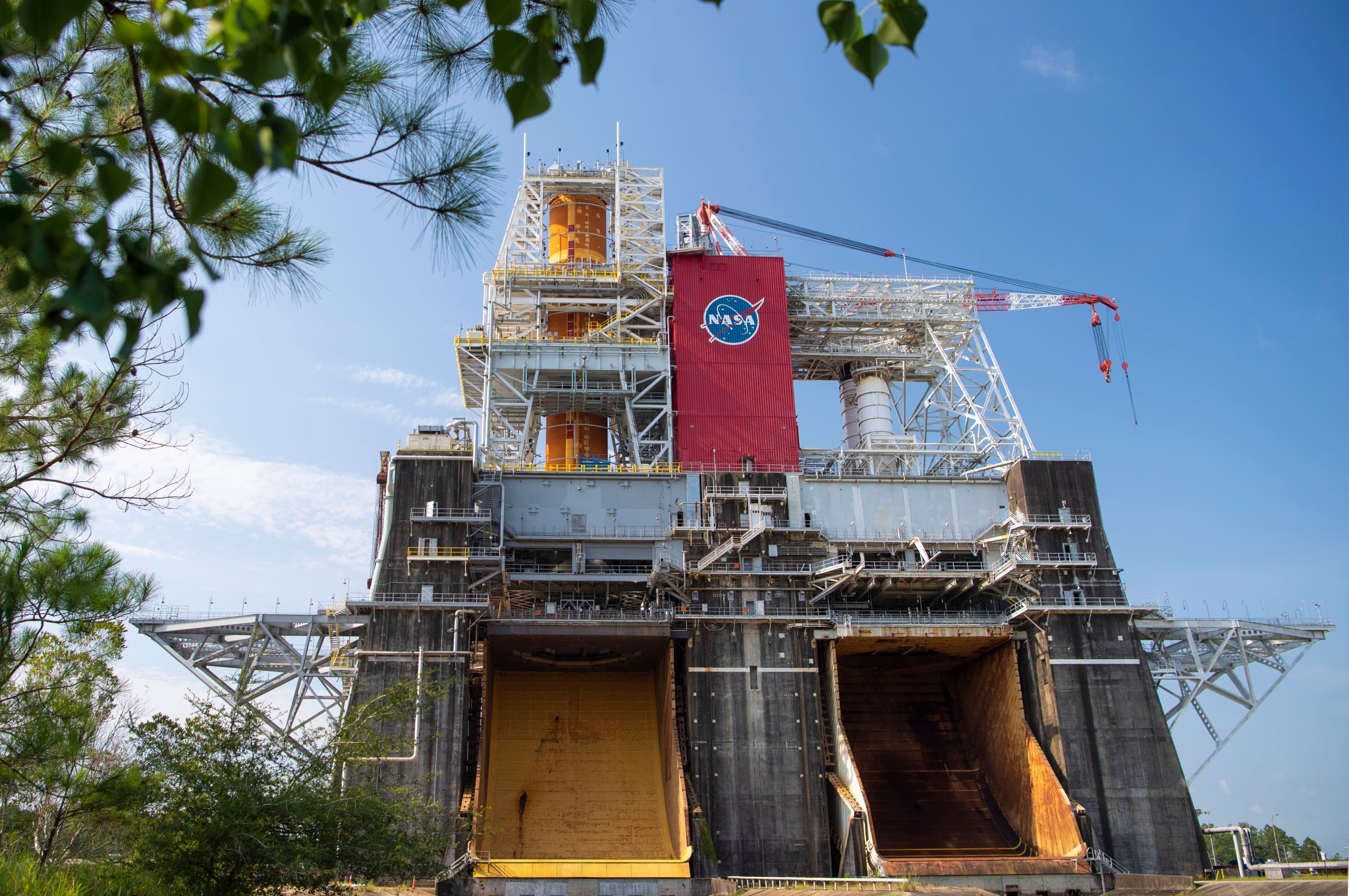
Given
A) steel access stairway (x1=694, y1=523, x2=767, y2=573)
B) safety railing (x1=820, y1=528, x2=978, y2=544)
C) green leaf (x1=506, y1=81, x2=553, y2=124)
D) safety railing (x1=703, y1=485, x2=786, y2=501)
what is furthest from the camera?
safety railing (x1=820, y1=528, x2=978, y2=544)

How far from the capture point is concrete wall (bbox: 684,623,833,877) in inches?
1560

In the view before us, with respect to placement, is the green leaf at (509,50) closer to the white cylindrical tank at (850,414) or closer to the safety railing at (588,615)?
the safety railing at (588,615)

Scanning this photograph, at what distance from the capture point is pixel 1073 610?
4381cm

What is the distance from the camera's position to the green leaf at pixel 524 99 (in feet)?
16.4

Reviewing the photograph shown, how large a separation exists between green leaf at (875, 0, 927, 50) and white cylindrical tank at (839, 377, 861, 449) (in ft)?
164

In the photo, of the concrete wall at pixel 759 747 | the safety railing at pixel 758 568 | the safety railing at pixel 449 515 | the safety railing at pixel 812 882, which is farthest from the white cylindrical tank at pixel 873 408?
the safety railing at pixel 812 882

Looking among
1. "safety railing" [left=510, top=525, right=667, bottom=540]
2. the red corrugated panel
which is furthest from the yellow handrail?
the red corrugated panel

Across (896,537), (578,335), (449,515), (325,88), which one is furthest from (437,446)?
(325,88)

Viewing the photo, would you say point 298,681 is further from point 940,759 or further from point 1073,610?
point 1073,610

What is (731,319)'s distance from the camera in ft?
168

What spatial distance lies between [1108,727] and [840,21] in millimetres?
42348

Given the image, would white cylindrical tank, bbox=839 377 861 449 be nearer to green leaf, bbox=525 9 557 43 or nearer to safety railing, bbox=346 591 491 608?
safety railing, bbox=346 591 491 608

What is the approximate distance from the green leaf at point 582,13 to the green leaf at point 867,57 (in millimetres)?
1190

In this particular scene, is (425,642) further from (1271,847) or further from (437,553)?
(1271,847)
